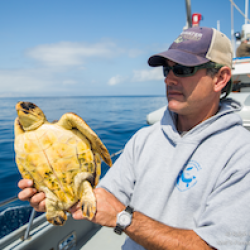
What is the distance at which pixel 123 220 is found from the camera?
0.94 m

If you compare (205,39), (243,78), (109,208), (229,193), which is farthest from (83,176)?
(243,78)

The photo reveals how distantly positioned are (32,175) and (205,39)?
1.23 meters

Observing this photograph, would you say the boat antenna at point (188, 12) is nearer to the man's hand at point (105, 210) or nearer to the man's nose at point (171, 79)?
the man's nose at point (171, 79)

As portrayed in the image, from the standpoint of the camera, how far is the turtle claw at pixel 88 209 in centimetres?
92

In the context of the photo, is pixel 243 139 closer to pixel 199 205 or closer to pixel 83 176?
pixel 199 205

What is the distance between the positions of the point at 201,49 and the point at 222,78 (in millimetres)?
214

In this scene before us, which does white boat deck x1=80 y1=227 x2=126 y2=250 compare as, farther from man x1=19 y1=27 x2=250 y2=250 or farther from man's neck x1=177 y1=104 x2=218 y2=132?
man's neck x1=177 y1=104 x2=218 y2=132

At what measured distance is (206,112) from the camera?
3.73 ft

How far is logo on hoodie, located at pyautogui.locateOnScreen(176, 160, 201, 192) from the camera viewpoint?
0.97 meters

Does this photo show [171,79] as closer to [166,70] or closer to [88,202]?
[166,70]

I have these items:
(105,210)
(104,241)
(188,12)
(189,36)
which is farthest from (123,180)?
(188,12)

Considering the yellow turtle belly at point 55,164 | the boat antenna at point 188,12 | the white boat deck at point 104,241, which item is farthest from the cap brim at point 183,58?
the boat antenna at point 188,12

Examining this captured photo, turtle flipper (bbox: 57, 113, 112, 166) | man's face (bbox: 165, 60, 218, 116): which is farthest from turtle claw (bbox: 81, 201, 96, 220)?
man's face (bbox: 165, 60, 218, 116)

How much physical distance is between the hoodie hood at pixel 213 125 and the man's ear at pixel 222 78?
14cm
